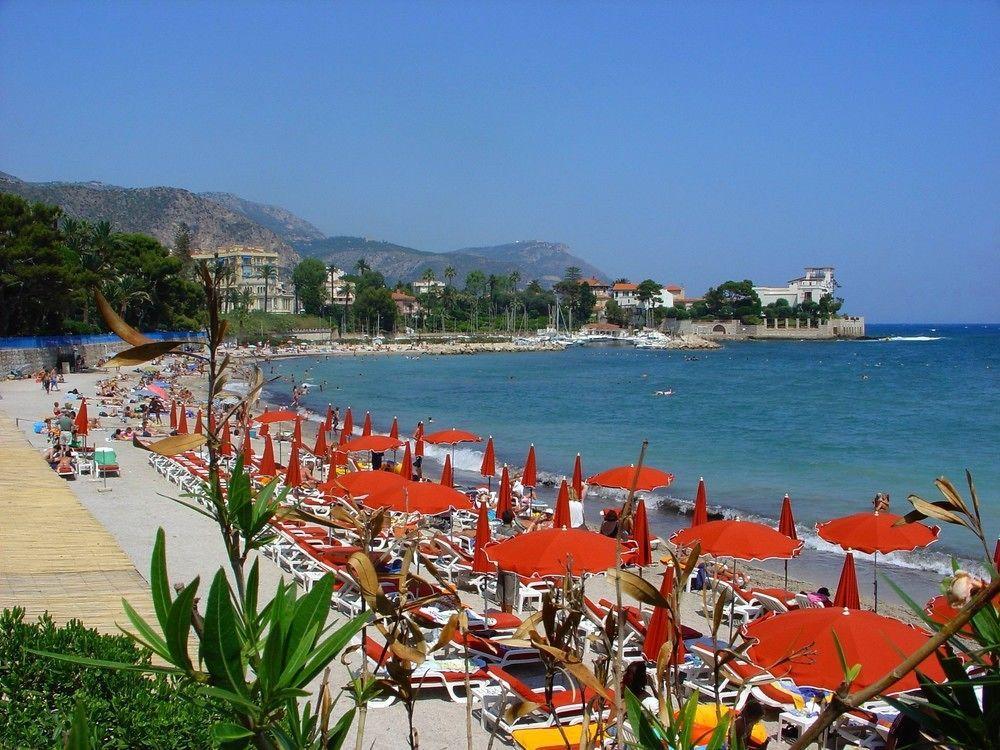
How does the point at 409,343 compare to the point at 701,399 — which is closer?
the point at 701,399

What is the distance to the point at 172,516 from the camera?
43.1 feet

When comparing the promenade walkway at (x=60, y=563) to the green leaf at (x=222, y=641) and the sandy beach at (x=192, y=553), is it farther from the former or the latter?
the green leaf at (x=222, y=641)

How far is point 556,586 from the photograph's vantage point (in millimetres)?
2479

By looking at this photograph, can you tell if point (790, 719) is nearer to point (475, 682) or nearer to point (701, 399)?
point (475, 682)

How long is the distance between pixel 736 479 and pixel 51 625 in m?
19.7

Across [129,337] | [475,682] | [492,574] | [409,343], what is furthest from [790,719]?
[409,343]

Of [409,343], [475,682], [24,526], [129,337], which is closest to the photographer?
[129,337]

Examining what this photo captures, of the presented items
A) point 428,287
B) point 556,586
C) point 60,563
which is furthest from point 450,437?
point 428,287

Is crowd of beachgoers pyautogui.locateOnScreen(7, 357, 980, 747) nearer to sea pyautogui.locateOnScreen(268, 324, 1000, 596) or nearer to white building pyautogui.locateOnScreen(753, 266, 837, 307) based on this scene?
sea pyautogui.locateOnScreen(268, 324, 1000, 596)

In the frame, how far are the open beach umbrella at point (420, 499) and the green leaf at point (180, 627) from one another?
7818 mm

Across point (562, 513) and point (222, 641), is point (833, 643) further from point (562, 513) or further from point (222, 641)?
point (562, 513)

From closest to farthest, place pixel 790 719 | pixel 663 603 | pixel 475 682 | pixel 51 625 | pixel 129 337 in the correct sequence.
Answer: pixel 663 603, pixel 129 337, pixel 51 625, pixel 790 719, pixel 475 682

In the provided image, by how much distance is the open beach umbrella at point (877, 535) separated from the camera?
8508 millimetres

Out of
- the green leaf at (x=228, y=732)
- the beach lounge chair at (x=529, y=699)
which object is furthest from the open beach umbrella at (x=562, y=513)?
the green leaf at (x=228, y=732)
